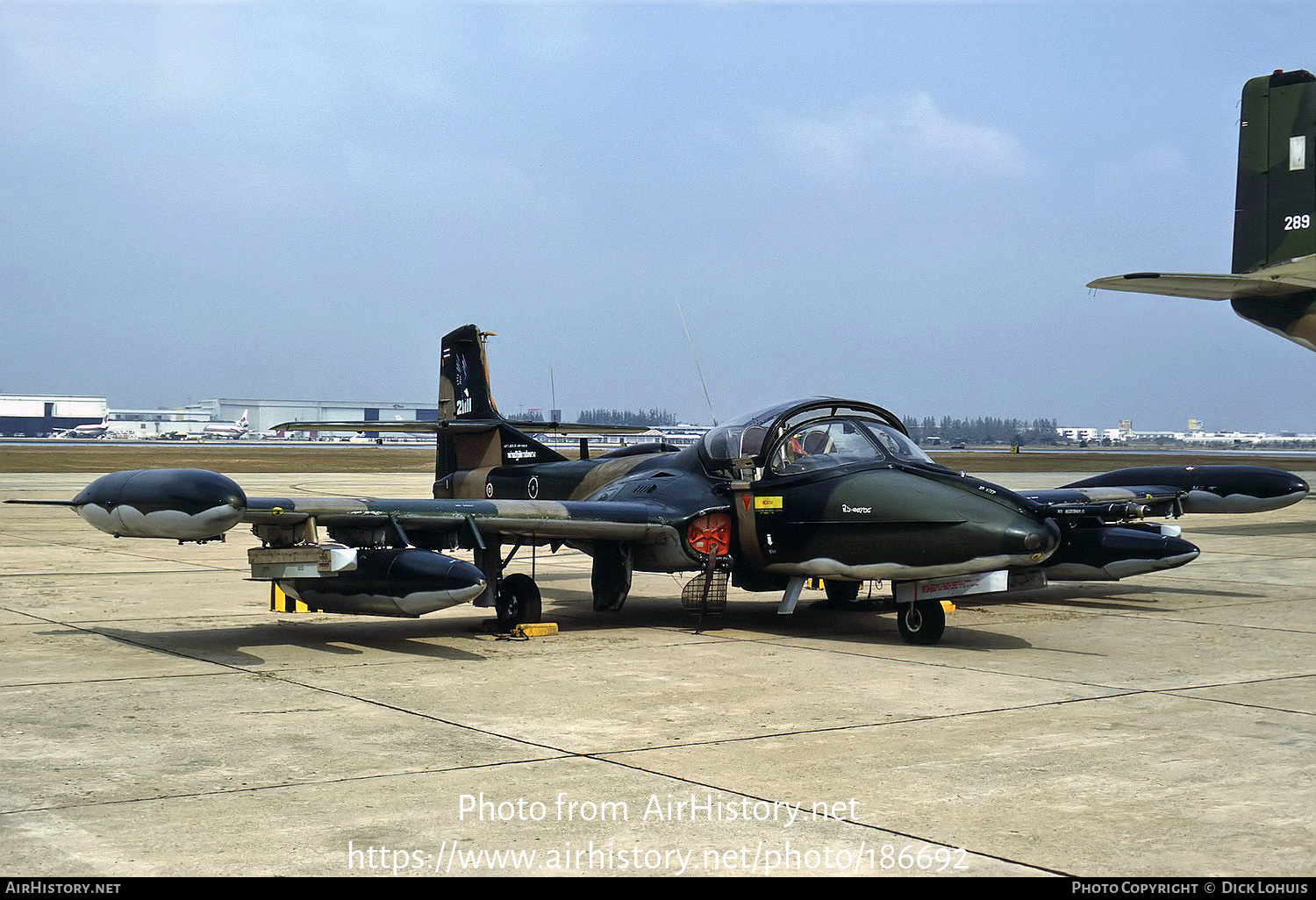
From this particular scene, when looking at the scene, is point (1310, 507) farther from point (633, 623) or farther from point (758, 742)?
point (758, 742)

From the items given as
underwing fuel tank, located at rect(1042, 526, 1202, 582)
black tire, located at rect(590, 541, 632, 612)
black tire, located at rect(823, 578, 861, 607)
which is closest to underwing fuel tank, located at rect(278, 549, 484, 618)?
black tire, located at rect(590, 541, 632, 612)

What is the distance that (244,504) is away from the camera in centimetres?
1032

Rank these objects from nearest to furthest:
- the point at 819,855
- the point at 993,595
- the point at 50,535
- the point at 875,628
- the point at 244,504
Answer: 1. the point at 819,855
2. the point at 244,504
3. the point at 875,628
4. the point at 993,595
5. the point at 50,535

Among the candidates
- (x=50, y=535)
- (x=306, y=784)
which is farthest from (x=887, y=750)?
(x=50, y=535)

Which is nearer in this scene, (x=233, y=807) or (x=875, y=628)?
(x=233, y=807)

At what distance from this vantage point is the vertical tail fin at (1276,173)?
26969 mm

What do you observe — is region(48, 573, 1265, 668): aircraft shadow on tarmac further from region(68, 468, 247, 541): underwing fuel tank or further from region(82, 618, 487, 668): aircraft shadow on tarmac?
region(68, 468, 247, 541): underwing fuel tank

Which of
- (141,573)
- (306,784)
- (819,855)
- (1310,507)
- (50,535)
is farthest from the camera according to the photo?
(1310,507)

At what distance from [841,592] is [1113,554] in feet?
11.2

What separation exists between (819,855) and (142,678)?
6450 millimetres

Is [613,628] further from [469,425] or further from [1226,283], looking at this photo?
[1226,283]

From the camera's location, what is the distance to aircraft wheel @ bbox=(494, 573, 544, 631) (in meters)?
12.7

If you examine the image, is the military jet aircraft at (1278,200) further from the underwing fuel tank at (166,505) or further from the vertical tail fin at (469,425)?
the underwing fuel tank at (166,505)

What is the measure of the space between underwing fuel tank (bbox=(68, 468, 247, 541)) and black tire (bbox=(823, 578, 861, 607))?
6.88 m
